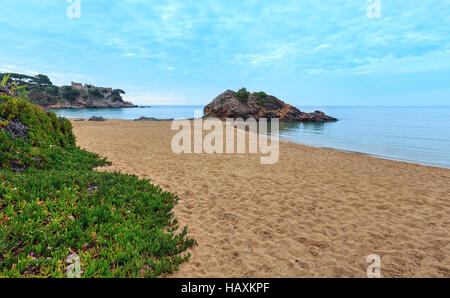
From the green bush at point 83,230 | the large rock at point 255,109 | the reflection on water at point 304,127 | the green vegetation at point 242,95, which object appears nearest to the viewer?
the green bush at point 83,230

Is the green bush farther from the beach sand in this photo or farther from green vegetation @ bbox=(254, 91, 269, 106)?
green vegetation @ bbox=(254, 91, 269, 106)

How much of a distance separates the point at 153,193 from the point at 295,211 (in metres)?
4.92

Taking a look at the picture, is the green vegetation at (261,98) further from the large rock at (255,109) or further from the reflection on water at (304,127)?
the reflection on water at (304,127)

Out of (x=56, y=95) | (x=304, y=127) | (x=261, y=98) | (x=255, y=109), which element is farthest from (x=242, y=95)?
(x=56, y=95)

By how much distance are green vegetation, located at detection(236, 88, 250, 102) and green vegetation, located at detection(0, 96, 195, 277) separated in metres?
67.4

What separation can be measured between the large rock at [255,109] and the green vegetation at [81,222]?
61.5 meters

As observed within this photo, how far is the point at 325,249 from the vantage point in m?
4.74

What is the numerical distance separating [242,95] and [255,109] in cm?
696

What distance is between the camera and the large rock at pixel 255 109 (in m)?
67.7

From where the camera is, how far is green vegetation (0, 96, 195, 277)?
3.57 meters

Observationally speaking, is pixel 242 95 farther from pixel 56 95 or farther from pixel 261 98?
pixel 56 95

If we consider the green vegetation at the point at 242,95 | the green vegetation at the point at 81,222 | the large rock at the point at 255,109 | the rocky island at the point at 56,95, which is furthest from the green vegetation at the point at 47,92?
the green vegetation at the point at 81,222

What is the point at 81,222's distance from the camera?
464 centimetres

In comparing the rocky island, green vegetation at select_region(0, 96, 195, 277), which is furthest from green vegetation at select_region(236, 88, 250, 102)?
the rocky island
